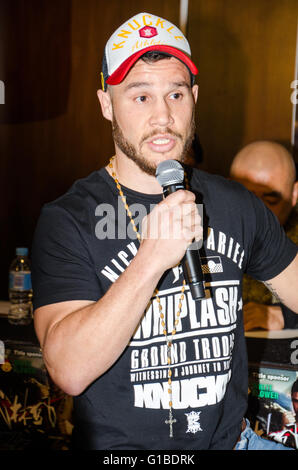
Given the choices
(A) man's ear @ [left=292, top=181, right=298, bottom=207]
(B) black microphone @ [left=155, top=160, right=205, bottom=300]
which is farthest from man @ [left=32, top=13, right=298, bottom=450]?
(A) man's ear @ [left=292, top=181, right=298, bottom=207]

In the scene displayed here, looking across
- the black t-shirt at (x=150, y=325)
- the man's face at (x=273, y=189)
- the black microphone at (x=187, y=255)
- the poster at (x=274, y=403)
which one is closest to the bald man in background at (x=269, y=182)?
the man's face at (x=273, y=189)

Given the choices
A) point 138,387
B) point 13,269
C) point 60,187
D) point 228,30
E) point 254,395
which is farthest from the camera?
point 60,187

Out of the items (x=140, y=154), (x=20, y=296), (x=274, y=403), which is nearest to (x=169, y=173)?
(x=140, y=154)

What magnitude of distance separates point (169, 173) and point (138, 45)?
1.28ft

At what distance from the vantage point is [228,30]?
3.44m

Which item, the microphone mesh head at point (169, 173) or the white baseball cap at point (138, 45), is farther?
the white baseball cap at point (138, 45)

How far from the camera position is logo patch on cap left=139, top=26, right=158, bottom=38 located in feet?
3.88

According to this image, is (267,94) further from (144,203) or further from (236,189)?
(144,203)

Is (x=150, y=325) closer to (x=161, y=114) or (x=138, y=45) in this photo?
(x=161, y=114)

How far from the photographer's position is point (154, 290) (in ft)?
3.44

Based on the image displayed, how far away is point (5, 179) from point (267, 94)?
2330 millimetres

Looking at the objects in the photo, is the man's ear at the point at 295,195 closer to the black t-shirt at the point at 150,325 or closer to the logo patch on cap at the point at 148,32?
the black t-shirt at the point at 150,325

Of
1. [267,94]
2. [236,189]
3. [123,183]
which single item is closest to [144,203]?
[123,183]

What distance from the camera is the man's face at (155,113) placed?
114cm
